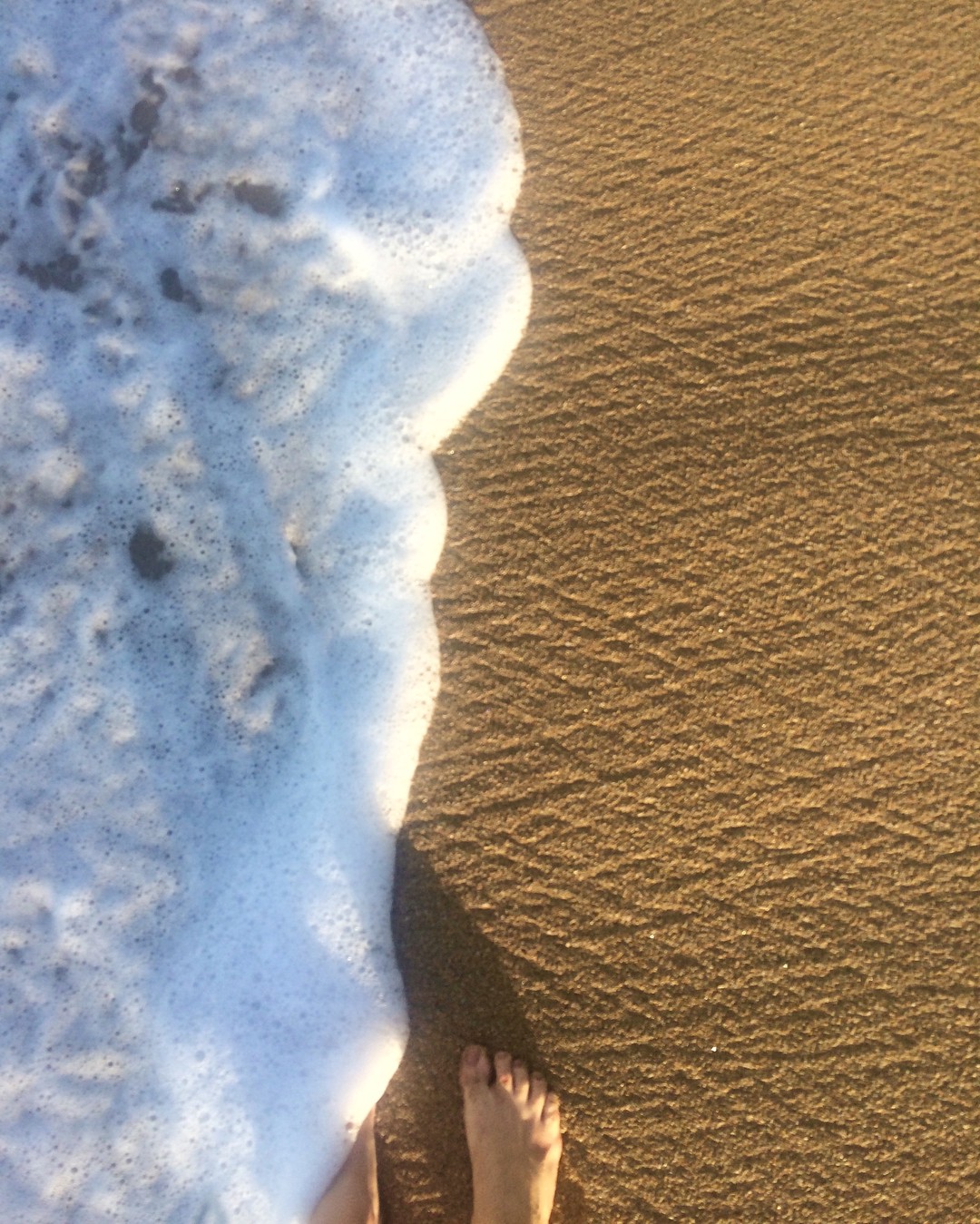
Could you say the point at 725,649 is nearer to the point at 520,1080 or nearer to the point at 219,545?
the point at 520,1080

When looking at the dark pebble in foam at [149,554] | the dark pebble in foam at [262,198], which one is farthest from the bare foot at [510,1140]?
the dark pebble in foam at [262,198]

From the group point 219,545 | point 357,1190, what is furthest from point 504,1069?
point 219,545

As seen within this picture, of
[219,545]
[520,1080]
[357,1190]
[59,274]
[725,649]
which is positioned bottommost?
[357,1190]

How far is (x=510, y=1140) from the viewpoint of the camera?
931 millimetres

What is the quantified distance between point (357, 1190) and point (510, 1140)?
9.6 inches

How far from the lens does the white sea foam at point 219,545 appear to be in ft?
3.38

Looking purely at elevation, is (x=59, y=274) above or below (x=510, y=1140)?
above

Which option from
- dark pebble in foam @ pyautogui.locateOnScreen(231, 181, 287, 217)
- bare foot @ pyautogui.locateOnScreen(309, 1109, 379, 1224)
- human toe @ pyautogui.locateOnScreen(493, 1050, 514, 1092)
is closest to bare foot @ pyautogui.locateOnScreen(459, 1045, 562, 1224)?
human toe @ pyautogui.locateOnScreen(493, 1050, 514, 1092)

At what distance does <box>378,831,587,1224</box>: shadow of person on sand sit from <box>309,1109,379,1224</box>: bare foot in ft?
0.05

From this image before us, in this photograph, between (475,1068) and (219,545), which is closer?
(475,1068)

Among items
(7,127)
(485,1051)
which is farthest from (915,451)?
(7,127)

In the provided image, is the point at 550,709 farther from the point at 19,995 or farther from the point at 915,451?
the point at 19,995

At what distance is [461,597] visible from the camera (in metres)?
1.02

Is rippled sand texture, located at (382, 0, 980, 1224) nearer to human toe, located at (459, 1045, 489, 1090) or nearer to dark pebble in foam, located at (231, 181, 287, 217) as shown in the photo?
human toe, located at (459, 1045, 489, 1090)
